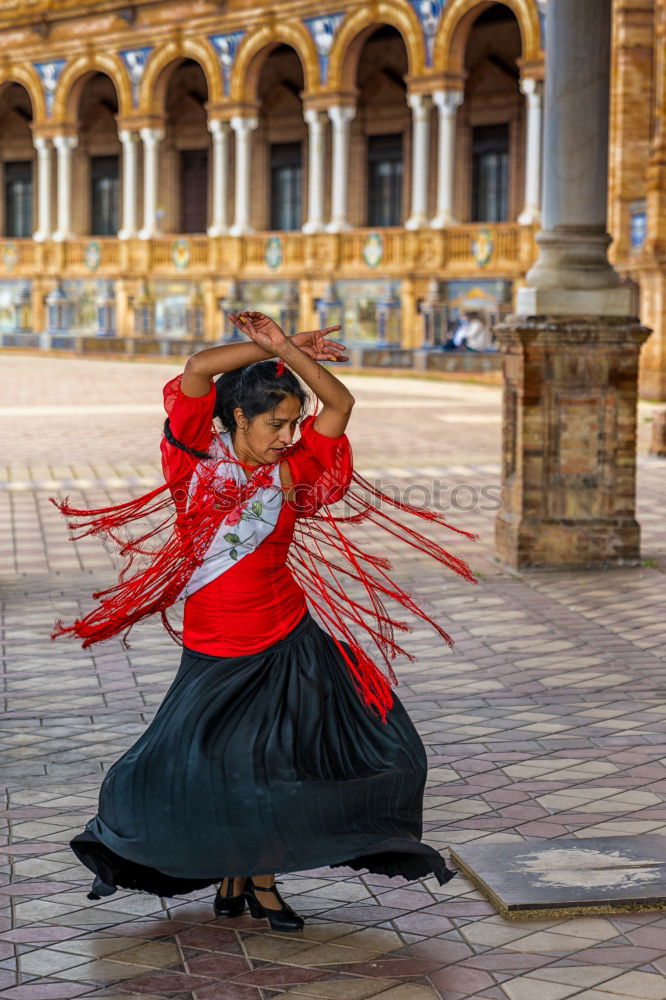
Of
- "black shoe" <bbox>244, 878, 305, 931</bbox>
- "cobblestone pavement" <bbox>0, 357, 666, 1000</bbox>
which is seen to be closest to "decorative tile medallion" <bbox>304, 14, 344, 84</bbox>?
"cobblestone pavement" <bbox>0, 357, 666, 1000</bbox>

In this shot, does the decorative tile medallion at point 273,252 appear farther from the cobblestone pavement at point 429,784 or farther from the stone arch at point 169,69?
the cobblestone pavement at point 429,784

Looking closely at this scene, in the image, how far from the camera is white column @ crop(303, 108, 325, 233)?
30.8m

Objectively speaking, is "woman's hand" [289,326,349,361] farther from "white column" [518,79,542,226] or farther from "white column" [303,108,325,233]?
"white column" [303,108,325,233]

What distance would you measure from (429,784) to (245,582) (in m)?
1.46

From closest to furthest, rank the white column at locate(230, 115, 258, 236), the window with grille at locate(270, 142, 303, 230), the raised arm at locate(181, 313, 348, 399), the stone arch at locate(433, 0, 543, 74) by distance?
the raised arm at locate(181, 313, 348, 399) → the stone arch at locate(433, 0, 543, 74) → the white column at locate(230, 115, 258, 236) → the window with grille at locate(270, 142, 303, 230)

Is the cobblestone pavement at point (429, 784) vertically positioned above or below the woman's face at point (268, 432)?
below

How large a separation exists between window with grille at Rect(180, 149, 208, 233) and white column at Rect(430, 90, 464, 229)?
30.1 feet

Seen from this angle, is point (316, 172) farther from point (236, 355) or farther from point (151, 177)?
point (236, 355)

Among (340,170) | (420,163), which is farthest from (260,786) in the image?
(340,170)

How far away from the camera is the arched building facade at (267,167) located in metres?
28.5

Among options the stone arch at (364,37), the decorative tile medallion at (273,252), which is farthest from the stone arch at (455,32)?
the decorative tile medallion at (273,252)

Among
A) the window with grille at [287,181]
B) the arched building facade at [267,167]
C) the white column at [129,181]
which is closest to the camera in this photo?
the arched building facade at [267,167]

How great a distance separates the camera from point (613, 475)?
8625mm

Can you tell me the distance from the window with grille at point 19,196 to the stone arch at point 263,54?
370 inches
